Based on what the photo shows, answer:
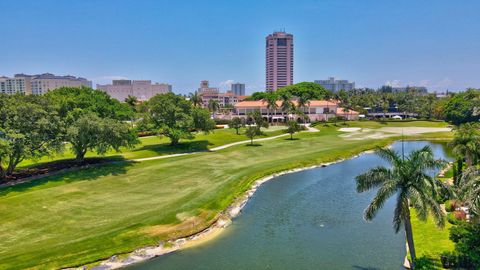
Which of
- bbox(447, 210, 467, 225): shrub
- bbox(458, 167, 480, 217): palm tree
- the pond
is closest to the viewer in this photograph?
bbox(458, 167, 480, 217): palm tree

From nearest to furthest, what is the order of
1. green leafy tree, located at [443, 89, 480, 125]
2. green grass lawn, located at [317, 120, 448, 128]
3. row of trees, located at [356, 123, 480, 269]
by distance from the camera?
row of trees, located at [356, 123, 480, 269], green leafy tree, located at [443, 89, 480, 125], green grass lawn, located at [317, 120, 448, 128]

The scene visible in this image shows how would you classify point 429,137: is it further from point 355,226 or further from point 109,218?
point 109,218

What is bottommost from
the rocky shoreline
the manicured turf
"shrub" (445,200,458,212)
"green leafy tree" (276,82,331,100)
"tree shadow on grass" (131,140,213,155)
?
the rocky shoreline

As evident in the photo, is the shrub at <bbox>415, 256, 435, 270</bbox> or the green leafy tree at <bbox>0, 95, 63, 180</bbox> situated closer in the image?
the shrub at <bbox>415, 256, 435, 270</bbox>

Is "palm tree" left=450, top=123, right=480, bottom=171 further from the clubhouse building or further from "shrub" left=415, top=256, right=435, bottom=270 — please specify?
the clubhouse building

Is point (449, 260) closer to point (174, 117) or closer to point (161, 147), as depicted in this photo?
point (174, 117)

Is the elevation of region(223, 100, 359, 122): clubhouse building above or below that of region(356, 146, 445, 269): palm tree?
above

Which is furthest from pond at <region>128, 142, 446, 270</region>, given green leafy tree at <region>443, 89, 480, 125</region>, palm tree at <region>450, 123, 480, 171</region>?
green leafy tree at <region>443, 89, 480, 125</region>

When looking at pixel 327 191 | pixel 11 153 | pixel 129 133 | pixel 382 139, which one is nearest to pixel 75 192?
pixel 11 153
